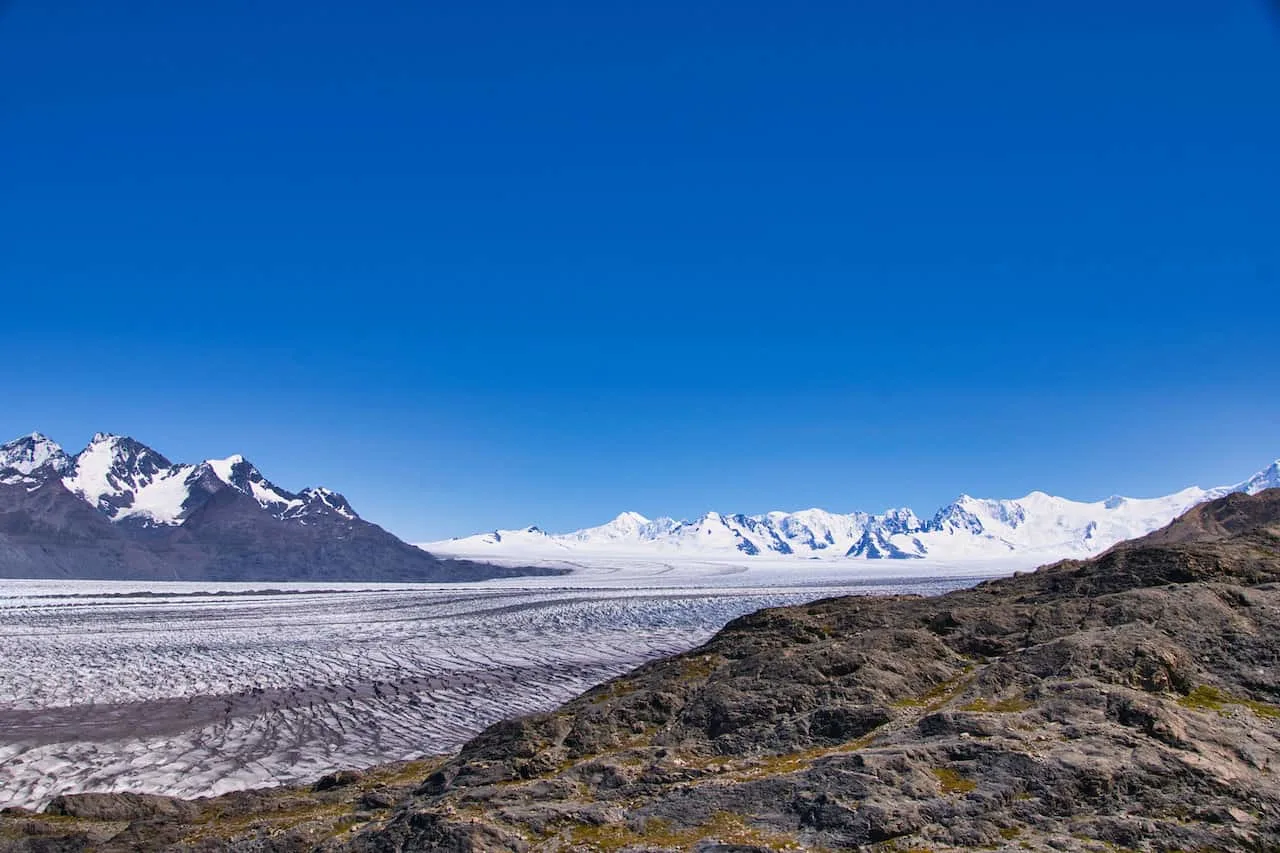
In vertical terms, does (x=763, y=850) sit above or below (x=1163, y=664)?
below

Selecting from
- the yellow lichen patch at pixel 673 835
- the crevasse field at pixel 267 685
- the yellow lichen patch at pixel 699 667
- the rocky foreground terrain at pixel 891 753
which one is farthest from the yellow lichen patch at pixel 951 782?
the crevasse field at pixel 267 685

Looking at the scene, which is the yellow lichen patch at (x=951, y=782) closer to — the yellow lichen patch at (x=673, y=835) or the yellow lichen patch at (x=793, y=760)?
the yellow lichen patch at (x=793, y=760)

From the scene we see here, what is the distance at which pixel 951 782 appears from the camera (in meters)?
11.8

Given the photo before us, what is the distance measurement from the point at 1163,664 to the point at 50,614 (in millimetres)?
89776

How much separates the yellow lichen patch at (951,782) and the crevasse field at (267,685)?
731 inches

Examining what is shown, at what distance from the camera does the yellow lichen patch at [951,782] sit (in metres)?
11.6

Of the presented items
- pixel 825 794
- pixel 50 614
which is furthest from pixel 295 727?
pixel 50 614

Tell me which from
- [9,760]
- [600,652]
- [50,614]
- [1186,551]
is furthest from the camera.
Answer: [50,614]

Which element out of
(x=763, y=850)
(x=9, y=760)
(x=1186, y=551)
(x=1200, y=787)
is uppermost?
(x=1186, y=551)

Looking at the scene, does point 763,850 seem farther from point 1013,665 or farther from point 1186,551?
point 1186,551

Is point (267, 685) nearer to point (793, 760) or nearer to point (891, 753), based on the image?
point (793, 760)

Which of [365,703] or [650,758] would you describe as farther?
[365,703]

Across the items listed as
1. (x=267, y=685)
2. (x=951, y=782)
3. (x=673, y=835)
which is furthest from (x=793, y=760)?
(x=267, y=685)

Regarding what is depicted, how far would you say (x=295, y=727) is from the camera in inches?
1164
